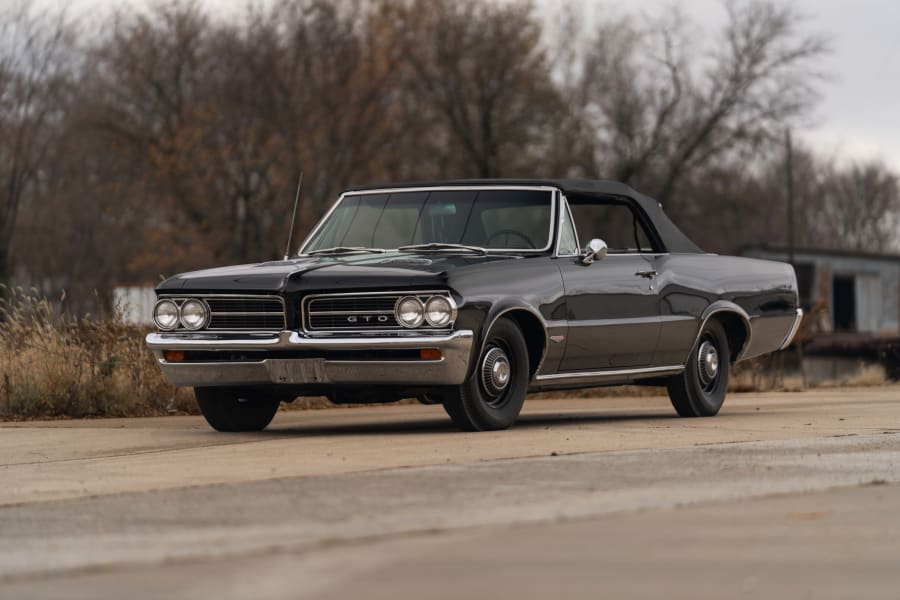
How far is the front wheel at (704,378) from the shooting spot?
1305 centimetres

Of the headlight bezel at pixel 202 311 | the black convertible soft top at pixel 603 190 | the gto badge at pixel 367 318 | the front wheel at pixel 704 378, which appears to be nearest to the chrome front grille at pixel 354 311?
the gto badge at pixel 367 318

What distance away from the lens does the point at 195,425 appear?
12.5m

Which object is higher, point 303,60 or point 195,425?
point 303,60

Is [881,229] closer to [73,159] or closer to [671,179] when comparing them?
[671,179]

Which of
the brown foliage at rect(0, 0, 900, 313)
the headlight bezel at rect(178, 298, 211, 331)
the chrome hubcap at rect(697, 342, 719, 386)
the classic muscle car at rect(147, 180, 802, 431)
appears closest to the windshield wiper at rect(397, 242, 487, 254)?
the classic muscle car at rect(147, 180, 802, 431)

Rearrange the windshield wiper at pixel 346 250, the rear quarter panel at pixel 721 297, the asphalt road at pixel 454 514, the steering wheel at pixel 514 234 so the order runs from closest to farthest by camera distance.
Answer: the asphalt road at pixel 454 514
the steering wheel at pixel 514 234
the windshield wiper at pixel 346 250
the rear quarter panel at pixel 721 297

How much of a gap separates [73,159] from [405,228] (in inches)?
2040

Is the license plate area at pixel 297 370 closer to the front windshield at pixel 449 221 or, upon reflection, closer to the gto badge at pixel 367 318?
the gto badge at pixel 367 318

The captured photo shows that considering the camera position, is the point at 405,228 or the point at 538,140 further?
the point at 538,140

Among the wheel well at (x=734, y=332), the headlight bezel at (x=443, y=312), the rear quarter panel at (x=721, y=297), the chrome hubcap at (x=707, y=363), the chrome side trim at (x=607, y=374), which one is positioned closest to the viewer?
the headlight bezel at (x=443, y=312)

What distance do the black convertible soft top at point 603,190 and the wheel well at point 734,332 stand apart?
1.97 feet

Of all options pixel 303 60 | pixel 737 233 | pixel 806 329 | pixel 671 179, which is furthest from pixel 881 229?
pixel 806 329

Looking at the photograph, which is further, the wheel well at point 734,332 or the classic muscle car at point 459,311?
the wheel well at point 734,332

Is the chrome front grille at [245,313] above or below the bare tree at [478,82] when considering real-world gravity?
below
